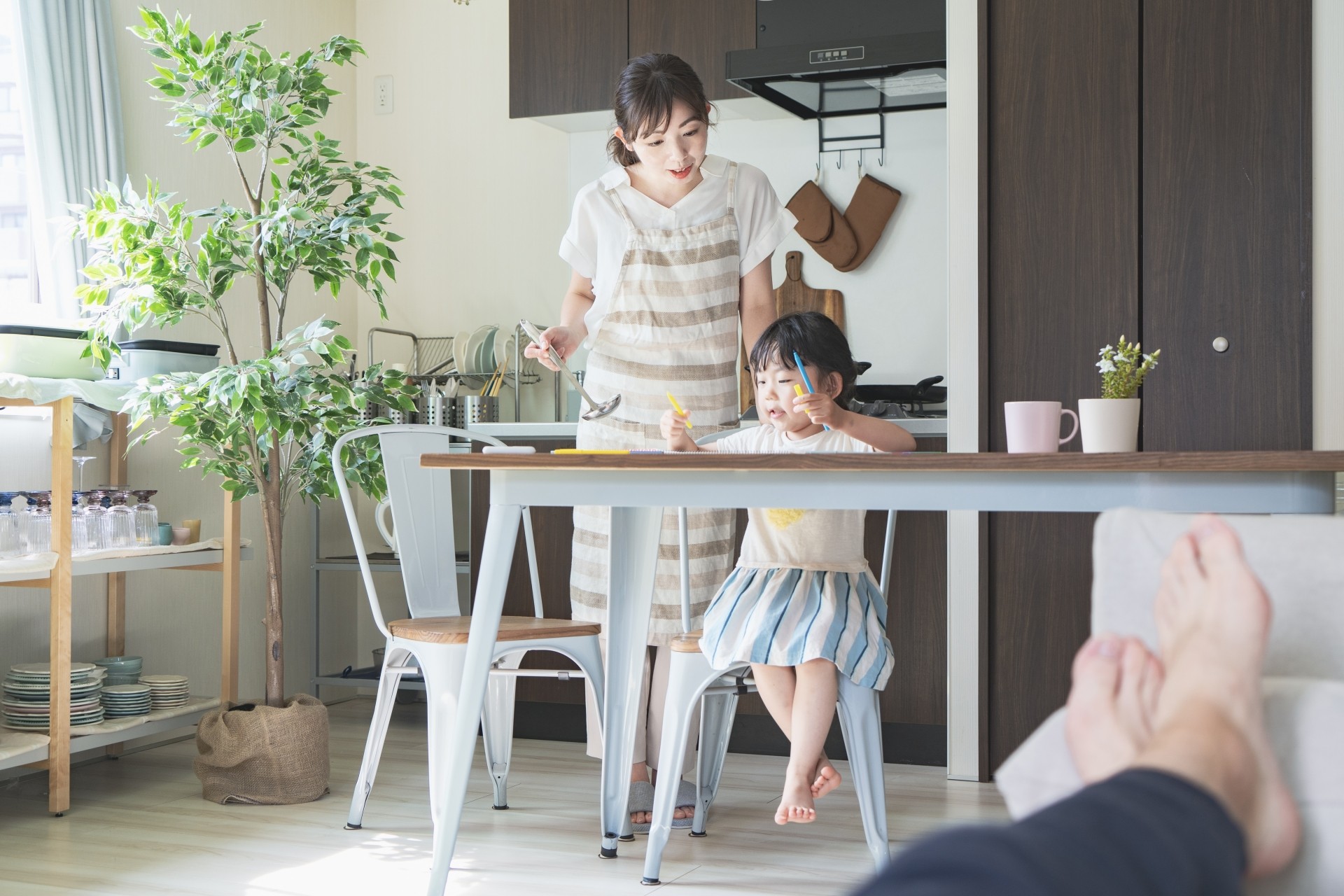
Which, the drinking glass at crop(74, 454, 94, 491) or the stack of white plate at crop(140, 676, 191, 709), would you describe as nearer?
the drinking glass at crop(74, 454, 94, 491)

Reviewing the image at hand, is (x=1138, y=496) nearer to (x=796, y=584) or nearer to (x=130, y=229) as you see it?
(x=796, y=584)

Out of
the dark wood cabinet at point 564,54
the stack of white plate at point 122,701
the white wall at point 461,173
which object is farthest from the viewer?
the white wall at point 461,173

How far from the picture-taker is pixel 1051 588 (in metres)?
2.94

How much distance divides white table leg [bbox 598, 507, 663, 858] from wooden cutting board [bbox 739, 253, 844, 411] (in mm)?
1726

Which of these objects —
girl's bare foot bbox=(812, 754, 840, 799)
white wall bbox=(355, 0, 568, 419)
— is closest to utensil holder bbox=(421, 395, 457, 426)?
white wall bbox=(355, 0, 568, 419)

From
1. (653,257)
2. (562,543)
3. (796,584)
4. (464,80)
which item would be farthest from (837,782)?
(464,80)

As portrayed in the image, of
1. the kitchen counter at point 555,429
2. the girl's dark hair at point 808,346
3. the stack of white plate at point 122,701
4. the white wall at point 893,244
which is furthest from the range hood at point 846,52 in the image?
the stack of white plate at point 122,701

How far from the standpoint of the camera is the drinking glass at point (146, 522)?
120 inches

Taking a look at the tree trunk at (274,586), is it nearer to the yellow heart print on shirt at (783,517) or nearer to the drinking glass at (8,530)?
the drinking glass at (8,530)

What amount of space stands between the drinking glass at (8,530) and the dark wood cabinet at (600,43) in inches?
74.8

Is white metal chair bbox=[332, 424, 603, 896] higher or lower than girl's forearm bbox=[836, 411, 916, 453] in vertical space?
lower

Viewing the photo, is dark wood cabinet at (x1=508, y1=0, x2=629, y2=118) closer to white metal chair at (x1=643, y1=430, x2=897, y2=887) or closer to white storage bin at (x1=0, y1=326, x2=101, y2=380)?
white storage bin at (x1=0, y1=326, x2=101, y2=380)

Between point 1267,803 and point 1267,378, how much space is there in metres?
2.17

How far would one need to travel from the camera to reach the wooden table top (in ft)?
4.56
